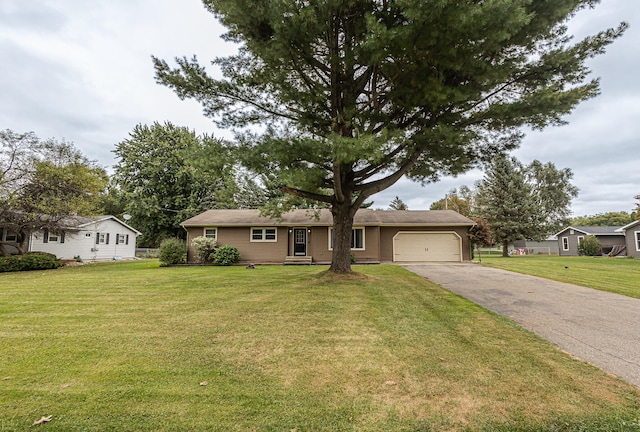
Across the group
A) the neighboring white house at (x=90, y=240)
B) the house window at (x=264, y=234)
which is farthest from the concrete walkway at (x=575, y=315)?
the neighboring white house at (x=90, y=240)

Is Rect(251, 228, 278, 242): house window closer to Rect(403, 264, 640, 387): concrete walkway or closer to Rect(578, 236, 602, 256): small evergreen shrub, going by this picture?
Rect(403, 264, 640, 387): concrete walkway

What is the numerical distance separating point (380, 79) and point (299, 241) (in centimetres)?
1200

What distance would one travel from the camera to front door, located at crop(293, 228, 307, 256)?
1891 cm

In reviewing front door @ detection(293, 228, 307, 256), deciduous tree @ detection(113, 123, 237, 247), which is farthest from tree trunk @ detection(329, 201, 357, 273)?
deciduous tree @ detection(113, 123, 237, 247)

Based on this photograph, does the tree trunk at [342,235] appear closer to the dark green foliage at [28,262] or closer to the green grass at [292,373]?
the green grass at [292,373]

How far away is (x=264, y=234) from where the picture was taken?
18.8m

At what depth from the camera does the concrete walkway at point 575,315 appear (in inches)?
156

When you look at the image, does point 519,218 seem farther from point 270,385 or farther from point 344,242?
point 270,385

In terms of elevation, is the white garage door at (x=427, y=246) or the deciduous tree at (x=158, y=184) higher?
the deciduous tree at (x=158, y=184)

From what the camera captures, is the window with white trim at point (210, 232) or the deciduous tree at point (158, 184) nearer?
the window with white trim at point (210, 232)

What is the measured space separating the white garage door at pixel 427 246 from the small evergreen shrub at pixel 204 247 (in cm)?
1126

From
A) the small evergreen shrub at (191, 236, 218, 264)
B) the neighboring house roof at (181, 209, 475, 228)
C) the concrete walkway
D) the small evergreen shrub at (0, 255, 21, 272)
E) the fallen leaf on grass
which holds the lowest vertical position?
the fallen leaf on grass

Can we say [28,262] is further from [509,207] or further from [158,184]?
[509,207]

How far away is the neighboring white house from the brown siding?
62.9ft
